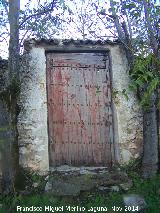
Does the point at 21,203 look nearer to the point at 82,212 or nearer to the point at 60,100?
the point at 82,212

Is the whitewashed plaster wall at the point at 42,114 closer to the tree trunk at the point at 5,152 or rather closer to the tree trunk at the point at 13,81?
the tree trunk at the point at 5,152

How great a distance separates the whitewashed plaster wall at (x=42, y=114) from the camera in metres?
6.98

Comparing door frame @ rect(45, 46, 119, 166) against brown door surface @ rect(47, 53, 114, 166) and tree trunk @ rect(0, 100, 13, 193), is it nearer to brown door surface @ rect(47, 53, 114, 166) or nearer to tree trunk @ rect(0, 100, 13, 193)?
brown door surface @ rect(47, 53, 114, 166)

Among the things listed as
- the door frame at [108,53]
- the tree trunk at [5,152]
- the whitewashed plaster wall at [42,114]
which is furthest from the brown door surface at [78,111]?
the tree trunk at [5,152]

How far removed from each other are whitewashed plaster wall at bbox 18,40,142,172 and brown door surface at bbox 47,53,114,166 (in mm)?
202

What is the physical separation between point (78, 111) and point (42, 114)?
76cm

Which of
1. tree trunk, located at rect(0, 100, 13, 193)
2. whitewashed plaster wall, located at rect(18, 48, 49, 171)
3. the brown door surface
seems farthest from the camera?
the brown door surface

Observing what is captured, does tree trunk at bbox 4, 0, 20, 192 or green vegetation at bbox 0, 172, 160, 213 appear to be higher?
tree trunk at bbox 4, 0, 20, 192

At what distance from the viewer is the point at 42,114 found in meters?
7.18

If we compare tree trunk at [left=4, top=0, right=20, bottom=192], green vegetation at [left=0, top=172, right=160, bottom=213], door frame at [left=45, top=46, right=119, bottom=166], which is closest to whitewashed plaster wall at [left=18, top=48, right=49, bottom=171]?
door frame at [left=45, top=46, right=119, bottom=166]

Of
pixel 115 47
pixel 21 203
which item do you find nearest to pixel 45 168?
pixel 21 203

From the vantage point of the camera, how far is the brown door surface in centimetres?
732

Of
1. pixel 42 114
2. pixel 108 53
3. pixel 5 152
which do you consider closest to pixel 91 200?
pixel 5 152

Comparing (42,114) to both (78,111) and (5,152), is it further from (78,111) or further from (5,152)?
(5,152)
